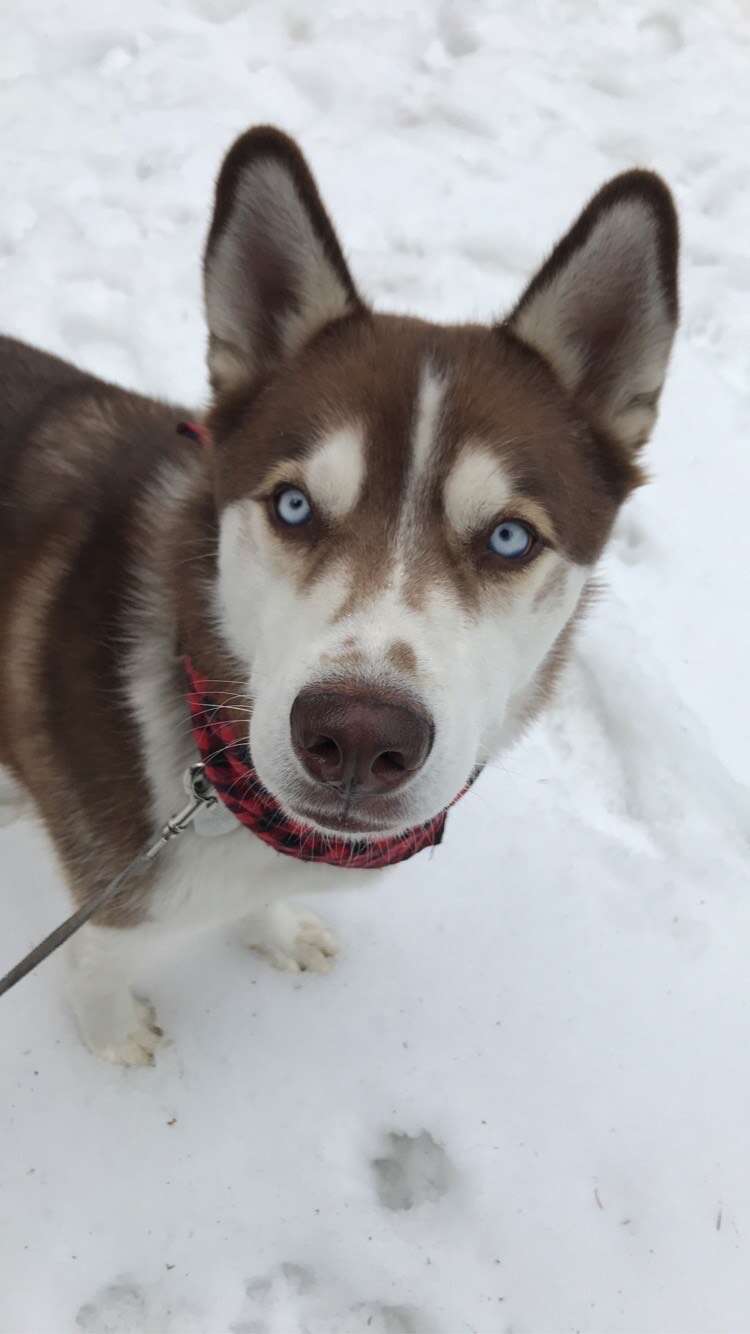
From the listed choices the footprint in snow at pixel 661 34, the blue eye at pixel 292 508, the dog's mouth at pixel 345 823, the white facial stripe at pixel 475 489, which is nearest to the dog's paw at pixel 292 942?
→ the dog's mouth at pixel 345 823

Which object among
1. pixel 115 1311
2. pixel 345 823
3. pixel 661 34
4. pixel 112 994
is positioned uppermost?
pixel 661 34

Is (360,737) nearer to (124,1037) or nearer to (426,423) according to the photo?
(426,423)

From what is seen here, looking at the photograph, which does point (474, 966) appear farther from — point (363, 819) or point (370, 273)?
point (370, 273)

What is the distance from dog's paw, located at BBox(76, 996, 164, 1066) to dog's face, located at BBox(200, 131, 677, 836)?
1.13 metres

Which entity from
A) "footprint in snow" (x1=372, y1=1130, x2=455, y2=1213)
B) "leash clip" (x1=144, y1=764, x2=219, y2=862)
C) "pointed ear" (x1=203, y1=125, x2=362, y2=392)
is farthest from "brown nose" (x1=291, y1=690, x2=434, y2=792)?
"footprint in snow" (x1=372, y1=1130, x2=455, y2=1213)

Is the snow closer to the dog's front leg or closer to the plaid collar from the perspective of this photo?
the dog's front leg

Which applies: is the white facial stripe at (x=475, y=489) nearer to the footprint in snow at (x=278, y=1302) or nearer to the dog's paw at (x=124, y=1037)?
Answer: the dog's paw at (x=124, y=1037)

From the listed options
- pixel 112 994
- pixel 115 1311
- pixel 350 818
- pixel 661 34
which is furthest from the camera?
pixel 661 34

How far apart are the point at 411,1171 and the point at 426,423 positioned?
5.83ft

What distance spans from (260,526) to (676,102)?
469 cm

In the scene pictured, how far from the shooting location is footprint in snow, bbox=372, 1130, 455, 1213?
2.21m

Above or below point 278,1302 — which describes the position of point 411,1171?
above

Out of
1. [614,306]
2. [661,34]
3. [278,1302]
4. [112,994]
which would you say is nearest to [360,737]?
[614,306]

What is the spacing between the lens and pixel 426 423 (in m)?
1.49
